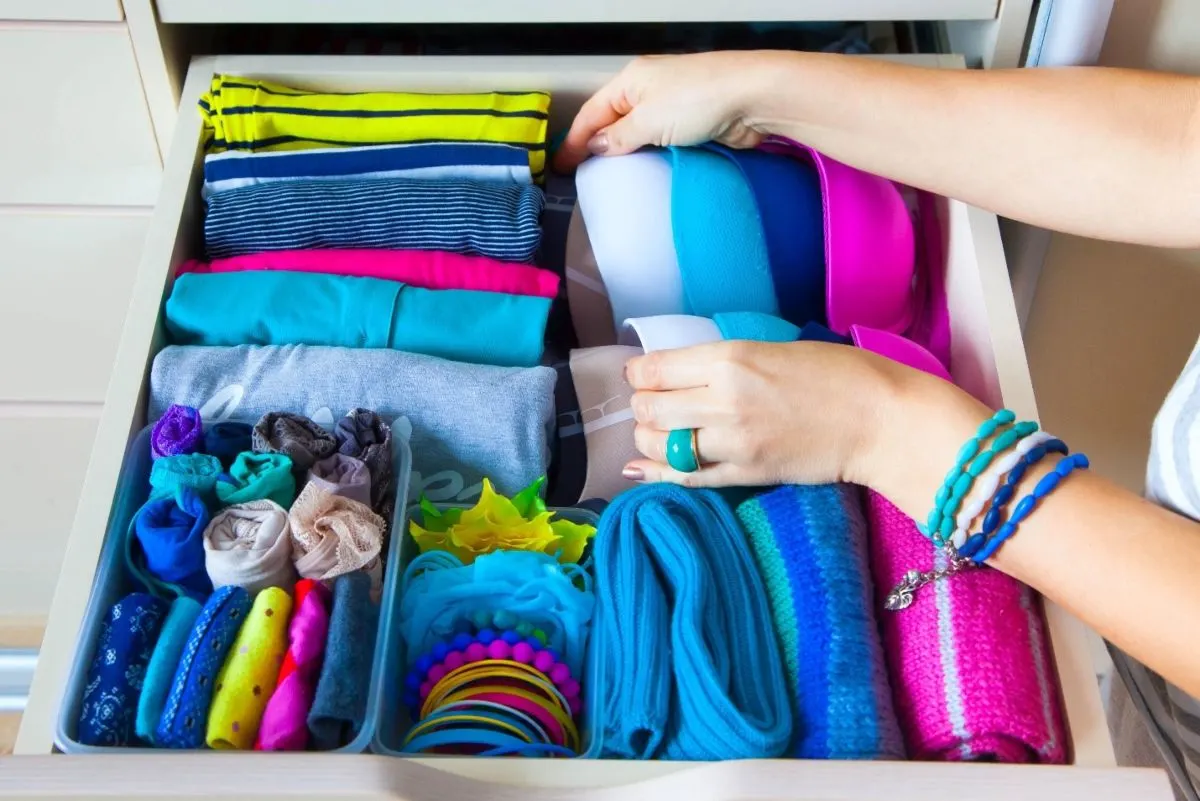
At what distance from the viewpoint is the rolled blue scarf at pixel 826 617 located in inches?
22.6

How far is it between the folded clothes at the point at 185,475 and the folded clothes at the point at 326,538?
0.05m

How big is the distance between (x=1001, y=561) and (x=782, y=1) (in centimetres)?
44

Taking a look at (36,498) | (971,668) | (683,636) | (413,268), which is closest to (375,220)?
(413,268)

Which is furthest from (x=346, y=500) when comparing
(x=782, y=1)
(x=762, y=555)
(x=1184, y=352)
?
(x=1184, y=352)

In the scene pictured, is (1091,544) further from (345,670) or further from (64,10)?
(64,10)

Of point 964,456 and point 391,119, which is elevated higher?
point 391,119

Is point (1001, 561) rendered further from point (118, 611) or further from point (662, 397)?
point (118, 611)

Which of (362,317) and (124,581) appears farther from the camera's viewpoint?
(362,317)

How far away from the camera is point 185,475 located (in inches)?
25.0

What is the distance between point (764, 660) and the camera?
2.01ft

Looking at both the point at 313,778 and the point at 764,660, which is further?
the point at 764,660

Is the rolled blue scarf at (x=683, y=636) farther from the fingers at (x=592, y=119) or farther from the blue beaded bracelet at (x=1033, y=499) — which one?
the fingers at (x=592, y=119)

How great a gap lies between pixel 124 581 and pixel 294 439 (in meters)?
0.12

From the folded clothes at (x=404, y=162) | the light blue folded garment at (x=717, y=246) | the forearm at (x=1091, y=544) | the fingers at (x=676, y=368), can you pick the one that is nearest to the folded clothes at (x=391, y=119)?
the folded clothes at (x=404, y=162)
